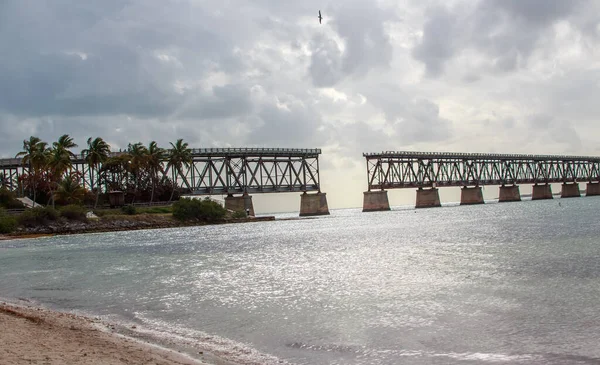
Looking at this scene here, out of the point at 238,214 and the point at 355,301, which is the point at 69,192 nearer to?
the point at 238,214

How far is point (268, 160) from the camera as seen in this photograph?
434 ft

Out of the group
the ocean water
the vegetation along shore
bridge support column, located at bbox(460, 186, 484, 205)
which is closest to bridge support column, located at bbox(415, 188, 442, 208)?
bridge support column, located at bbox(460, 186, 484, 205)

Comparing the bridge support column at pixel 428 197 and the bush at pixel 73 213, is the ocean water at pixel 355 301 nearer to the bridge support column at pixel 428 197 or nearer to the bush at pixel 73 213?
the bush at pixel 73 213

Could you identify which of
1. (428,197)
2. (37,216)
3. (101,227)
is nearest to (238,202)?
(101,227)

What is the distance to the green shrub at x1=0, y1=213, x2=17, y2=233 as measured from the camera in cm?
7259

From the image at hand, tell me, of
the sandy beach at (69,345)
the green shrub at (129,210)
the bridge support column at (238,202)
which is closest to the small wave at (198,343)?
the sandy beach at (69,345)

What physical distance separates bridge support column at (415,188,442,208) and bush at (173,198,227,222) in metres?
81.1

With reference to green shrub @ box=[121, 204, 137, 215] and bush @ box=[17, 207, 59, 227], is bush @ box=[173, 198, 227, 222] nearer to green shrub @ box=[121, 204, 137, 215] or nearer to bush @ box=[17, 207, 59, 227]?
green shrub @ box=[121, 204, 137, 215]

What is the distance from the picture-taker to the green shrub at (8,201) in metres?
86.4

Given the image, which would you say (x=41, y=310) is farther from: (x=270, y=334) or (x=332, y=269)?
(x=332, y=269)

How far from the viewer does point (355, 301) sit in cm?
2023

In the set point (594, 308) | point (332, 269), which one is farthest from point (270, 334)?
point (332, 269)

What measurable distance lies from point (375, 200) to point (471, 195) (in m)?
43.5

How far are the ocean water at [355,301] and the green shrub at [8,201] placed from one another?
52799mm
